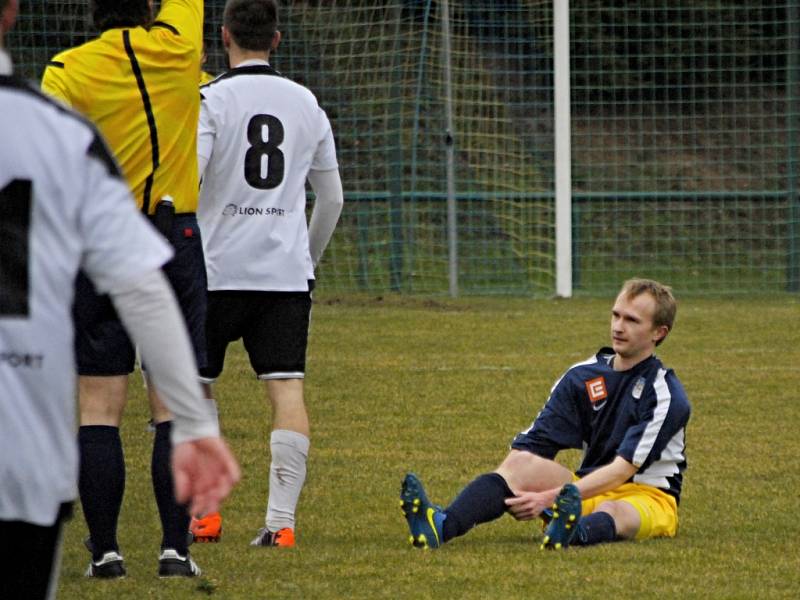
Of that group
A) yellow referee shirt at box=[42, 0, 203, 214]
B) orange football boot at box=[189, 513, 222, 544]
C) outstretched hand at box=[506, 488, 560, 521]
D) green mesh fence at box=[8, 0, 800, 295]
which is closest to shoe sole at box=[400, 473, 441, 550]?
outstretched hand at box=[506, 488, 560, 521]

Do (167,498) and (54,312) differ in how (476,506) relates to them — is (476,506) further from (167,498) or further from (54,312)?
(54,312)

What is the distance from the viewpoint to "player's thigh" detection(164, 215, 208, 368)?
4.66 meters

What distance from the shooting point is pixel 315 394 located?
30.6 ft

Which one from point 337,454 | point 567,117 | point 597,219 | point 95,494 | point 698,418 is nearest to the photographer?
point 95,494

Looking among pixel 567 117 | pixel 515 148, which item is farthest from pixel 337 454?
pixel 515 148

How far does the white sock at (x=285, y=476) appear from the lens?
539 centimetres

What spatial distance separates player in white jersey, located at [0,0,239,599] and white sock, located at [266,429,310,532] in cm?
298

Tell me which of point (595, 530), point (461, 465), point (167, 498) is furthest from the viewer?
point (461, 465)

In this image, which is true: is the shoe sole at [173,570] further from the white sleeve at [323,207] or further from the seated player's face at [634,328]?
the seated player's face at [634,328]

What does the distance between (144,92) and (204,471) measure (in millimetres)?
2394

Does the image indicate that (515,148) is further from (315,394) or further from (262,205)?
(262,205)

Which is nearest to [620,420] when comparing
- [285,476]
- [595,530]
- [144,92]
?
[595,530]

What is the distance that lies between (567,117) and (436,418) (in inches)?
290

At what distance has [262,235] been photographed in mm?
5445
